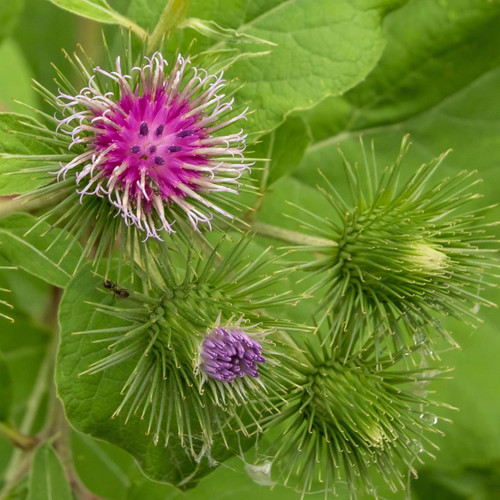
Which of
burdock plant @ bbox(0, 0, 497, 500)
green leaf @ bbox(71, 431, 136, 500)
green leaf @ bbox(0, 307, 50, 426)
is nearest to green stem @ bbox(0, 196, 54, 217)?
burdock plant @ bbox(0, 0, 497, 500)

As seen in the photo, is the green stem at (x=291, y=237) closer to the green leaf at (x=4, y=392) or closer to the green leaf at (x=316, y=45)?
the green leaf at (x=316, y=45)

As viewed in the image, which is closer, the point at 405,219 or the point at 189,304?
the point at 189,304

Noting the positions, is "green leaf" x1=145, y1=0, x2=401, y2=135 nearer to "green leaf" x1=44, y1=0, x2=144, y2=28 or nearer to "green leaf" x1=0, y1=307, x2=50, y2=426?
"green leaf" x1=44, y1=0, x2=144, y2=28

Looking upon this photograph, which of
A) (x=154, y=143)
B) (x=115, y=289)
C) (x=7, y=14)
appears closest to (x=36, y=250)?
(x=115, y=289)

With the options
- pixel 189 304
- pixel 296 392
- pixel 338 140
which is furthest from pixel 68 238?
pixel 338 140

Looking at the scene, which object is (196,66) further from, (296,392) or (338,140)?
(338,140)

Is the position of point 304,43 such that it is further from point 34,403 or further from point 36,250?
point 34,403
